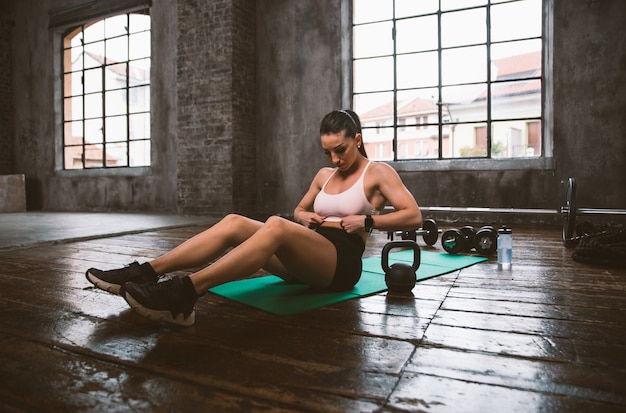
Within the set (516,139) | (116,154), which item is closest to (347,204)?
(516,139)

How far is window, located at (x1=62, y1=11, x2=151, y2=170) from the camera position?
781cm

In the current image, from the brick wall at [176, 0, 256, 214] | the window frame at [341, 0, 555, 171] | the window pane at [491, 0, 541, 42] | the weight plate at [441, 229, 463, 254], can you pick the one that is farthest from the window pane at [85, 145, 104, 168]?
the weight plate at [441, 229, 463, 254]

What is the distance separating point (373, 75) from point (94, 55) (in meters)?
5.20

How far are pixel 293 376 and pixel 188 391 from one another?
0.89 feet

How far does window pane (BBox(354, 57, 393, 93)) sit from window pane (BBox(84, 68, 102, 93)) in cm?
476

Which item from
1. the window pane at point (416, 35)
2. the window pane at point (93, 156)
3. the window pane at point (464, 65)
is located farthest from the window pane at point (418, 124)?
the window pane at point (93, 156)

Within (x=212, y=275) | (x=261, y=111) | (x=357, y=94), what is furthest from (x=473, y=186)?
(x=212, y=275)

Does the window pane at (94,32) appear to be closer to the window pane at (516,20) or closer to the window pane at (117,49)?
the window pane at (117,49)

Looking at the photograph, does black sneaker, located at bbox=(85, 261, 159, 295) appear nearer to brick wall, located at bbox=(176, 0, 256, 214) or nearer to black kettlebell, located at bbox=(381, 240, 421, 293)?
black kettlebell, located at bbox=(381, 240, 421, 293)

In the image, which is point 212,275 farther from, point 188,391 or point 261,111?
point 261,111

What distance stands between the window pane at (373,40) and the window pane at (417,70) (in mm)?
277

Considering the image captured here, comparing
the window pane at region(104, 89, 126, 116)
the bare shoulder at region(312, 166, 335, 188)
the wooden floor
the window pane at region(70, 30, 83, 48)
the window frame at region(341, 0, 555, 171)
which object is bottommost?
the wooden floor

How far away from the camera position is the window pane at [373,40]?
6273mm

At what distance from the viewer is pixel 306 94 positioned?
6480 mm
